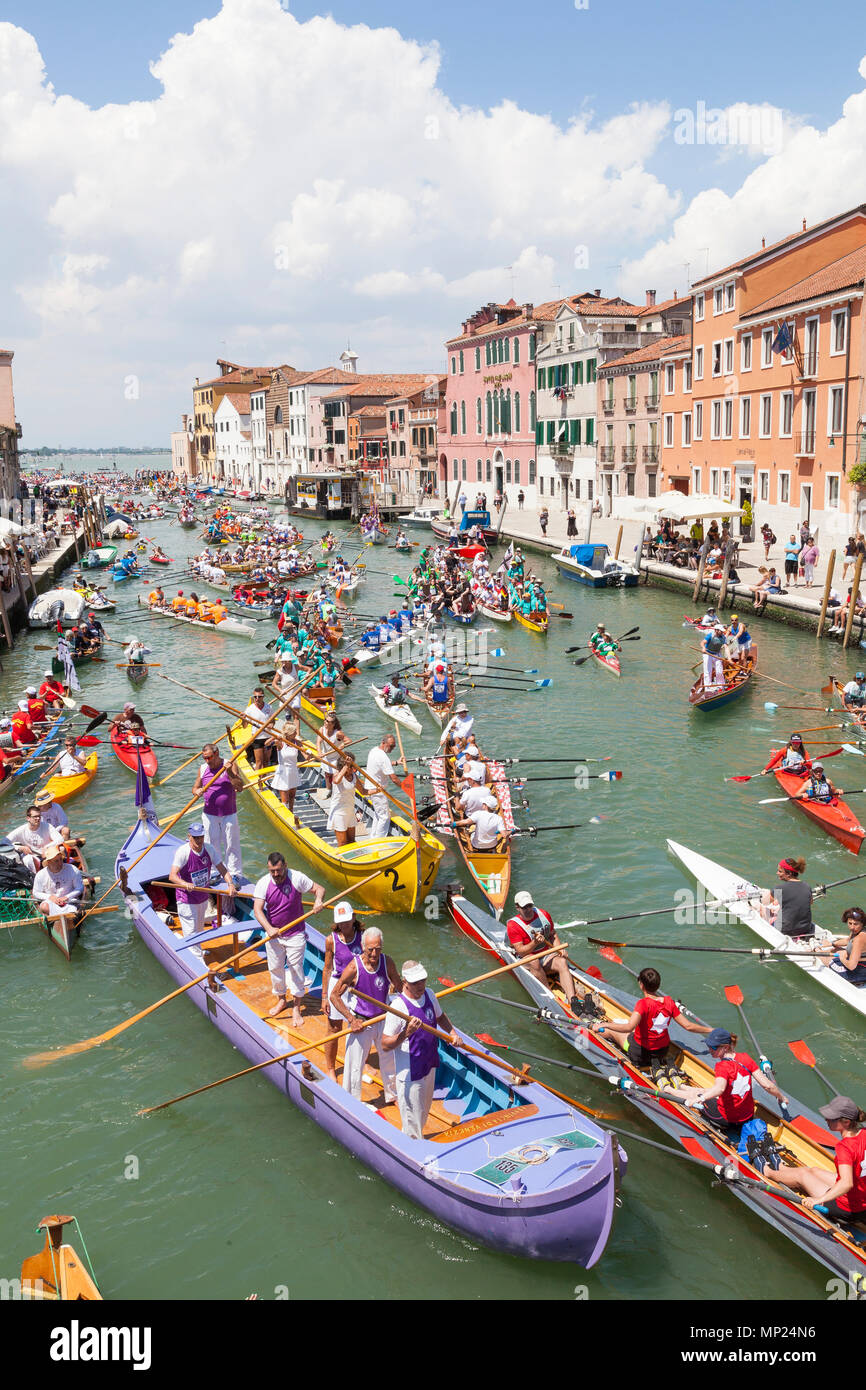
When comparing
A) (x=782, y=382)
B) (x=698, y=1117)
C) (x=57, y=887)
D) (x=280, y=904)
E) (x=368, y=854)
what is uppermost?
(x=782, y=382)

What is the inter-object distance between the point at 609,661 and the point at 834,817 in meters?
12.1

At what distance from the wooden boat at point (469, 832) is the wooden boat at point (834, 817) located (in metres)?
4.57

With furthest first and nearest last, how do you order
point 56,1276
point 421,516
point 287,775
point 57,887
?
1. point 421,516
2. point 287,775
3. point 57,887
4. point 56,1276

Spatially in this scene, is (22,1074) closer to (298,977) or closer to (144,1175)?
(144,1175)

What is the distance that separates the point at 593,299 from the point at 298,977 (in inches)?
2176

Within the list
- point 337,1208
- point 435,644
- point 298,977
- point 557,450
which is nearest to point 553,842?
point 298,977

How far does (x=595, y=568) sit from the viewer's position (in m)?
40.7

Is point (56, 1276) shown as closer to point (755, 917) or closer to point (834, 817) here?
point (755, 917)

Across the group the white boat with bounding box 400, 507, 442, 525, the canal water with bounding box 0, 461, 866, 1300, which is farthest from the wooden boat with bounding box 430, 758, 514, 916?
the white boat with bounding box 400, 507, 442, 525

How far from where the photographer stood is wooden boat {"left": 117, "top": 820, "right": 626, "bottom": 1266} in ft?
23.5

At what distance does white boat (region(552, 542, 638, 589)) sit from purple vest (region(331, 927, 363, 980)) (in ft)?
105

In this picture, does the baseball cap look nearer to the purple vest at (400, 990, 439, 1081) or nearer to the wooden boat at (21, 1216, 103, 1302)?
the purple vest at (400, 990, 439, 1081)

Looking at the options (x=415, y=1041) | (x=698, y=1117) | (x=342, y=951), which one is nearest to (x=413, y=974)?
(x=415, y=1041)

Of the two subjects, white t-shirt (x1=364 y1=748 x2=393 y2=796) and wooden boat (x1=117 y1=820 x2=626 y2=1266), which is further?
white t-shirt (x1=364 y1=748 x2=393 y2=796)
